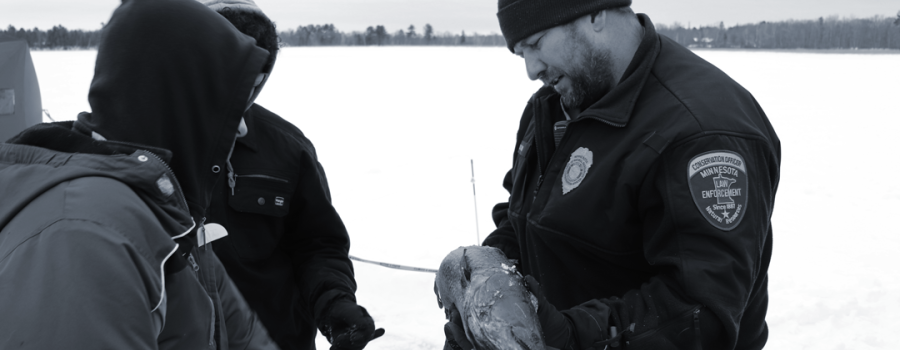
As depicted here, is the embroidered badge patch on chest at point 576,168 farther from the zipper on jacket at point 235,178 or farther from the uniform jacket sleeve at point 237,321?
the zipper on jacket at point 235,178

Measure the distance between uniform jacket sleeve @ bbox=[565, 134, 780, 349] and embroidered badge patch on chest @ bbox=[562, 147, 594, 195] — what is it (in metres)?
0.19

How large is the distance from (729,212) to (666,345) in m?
0.36

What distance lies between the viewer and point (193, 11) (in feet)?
4.14

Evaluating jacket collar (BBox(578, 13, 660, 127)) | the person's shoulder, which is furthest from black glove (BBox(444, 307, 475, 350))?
the person's shoulder

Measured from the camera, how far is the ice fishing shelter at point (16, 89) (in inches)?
214

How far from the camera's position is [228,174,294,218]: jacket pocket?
2.29 meters

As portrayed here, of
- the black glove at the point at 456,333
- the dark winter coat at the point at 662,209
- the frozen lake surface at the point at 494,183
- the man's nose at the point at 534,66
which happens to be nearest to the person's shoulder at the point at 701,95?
the dark winter coat at the point at 662,209

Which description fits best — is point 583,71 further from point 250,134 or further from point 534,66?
point 250,134

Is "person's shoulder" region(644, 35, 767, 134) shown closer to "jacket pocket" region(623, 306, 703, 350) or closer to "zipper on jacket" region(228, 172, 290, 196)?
"jacket pocket" region(623, 306, 703, 350)

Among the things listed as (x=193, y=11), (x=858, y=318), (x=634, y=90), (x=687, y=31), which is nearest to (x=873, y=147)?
(x=858, y=318)

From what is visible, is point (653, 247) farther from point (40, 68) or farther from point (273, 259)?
point (40, 68)

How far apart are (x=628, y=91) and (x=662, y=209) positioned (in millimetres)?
359

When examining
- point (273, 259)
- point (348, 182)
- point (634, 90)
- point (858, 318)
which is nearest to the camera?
point (634, 90)

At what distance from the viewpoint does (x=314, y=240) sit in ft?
8.14
